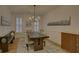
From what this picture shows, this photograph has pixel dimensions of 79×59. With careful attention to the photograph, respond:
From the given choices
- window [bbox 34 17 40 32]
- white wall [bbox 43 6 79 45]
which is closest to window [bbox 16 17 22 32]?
window [bbox 34 17 40 32]

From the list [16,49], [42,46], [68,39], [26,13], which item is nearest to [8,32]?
[16,49]

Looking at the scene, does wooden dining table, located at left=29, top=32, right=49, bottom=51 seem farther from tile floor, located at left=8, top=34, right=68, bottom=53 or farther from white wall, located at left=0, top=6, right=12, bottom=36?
white wall, located at left=0, top=6, right=12, bottom=36

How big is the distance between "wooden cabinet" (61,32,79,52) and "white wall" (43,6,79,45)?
56mm

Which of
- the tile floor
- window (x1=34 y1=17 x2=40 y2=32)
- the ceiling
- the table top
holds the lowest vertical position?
the tile floor

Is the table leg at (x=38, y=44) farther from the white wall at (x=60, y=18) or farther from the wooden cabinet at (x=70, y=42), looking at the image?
the wooden cabinet at (x=70, y=42)

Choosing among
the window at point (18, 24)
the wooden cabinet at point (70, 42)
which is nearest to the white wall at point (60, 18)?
the wooden cabinet at point (70, 42)

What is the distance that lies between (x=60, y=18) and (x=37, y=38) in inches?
16.8

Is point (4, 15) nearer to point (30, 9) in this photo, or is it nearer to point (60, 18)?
point (30, 9)

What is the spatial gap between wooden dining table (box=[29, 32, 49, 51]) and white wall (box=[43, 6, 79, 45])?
10cm

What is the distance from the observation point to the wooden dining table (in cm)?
160

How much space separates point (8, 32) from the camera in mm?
1579

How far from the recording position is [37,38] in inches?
63.7

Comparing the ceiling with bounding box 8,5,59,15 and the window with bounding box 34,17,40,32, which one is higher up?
the ceiling with bounding box 8,5,59,15
